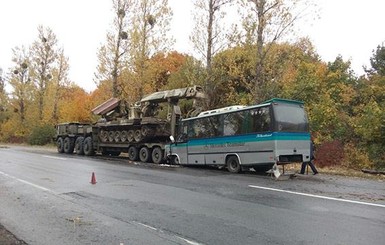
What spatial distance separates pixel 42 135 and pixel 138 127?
27807 mm

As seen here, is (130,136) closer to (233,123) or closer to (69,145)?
(69,145)

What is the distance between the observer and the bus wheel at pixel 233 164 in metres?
16.1

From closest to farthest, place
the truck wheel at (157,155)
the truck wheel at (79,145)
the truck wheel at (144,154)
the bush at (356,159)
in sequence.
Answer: the truck wheel at (157,155)
the bush at (356,159)
the truck wheel at (144,154)
the truck wheel at (79,145)

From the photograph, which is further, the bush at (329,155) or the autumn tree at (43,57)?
the autumn tree at (43,57)

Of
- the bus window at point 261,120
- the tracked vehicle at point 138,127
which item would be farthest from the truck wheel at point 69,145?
the bus window at point 261,120

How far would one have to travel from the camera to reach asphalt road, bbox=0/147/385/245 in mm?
6461

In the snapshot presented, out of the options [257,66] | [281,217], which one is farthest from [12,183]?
[257,66]

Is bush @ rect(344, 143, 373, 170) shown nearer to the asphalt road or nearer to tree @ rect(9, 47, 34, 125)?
the asphalt road

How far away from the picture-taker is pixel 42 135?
155 ft

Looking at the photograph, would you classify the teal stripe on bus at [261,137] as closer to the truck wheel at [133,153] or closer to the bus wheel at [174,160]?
the bus wheel at [174,160]

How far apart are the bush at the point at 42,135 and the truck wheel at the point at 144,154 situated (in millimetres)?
27129

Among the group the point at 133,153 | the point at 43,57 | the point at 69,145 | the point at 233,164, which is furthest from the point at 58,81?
the point at 233,164

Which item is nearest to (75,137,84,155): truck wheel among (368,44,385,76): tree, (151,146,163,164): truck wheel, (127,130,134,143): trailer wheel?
(127,130,134,143): trailer wheel

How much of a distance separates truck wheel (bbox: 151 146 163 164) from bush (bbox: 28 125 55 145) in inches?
1114
